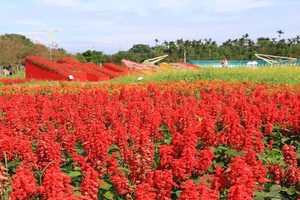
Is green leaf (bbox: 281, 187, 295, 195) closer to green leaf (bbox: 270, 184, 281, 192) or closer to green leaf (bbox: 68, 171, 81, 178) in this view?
green leaf (bbox: 270, 184, 281, 192)

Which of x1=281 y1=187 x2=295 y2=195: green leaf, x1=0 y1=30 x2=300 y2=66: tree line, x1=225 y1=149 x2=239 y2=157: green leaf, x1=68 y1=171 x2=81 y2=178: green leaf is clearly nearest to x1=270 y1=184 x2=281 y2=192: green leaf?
x1=281 y1=187 x2=295 y2=195: green leaf

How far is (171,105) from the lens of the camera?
9461mm

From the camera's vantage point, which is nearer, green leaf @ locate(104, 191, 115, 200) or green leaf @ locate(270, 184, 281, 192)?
green leaf @ locate(104, 191, 115, 200)

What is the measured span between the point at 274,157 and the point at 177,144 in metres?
2.14

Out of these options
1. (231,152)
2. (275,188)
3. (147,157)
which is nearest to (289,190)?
(275,188)

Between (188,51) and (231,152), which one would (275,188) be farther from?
(188,51)

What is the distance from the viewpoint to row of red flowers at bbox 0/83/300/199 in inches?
148

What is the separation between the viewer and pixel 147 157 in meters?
4.78

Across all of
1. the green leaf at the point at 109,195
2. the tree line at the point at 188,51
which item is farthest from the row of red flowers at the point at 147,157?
the tree line at the point at 188,51

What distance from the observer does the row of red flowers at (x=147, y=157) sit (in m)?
3.77

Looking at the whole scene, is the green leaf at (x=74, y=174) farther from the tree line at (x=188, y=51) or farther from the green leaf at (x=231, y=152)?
the tree line at (x=188, y=51)

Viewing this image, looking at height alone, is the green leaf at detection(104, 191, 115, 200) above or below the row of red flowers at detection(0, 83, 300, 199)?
below

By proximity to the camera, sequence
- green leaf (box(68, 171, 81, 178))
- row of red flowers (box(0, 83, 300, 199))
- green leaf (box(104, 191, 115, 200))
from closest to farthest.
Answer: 1. row of red flowers (box(0, 83, 300, 199))
2. green leaf (box(104, 191, 115, 200))
3. green leaf (box(68, 171, 81, 178))

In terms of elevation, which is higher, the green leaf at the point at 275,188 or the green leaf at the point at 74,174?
the green leaf at the point at 74,174
